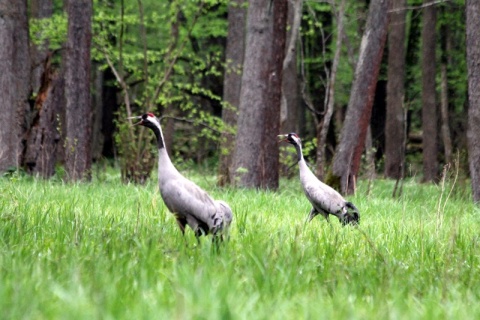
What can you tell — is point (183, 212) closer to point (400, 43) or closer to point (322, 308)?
point (322, 308)

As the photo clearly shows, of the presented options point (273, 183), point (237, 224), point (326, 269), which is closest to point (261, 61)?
point (273, 183)

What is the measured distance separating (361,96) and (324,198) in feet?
21.2

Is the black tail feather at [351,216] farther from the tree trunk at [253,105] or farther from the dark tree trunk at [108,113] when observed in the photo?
the dark tree trunk at [108,113]

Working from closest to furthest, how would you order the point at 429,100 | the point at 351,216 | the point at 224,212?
1. the point at 224,212
2. the point at 351,216
3. the point at 429,100

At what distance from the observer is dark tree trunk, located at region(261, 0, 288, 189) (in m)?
14.8

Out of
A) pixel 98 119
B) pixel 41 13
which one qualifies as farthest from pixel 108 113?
pixel 41 13

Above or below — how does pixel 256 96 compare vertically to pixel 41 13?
below

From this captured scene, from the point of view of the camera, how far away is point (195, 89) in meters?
19.2

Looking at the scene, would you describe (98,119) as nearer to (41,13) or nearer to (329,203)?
(41,13)

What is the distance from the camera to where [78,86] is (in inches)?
596

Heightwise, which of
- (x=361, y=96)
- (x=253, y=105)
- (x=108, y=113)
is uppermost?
(x=361, y=96)

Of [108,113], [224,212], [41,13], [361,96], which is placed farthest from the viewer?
[108,113]

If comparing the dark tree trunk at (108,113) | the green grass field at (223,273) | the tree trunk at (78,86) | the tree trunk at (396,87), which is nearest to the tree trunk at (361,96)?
the tree trunk at (78,86)

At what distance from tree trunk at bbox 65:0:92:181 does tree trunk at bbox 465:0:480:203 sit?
6.89 metres
